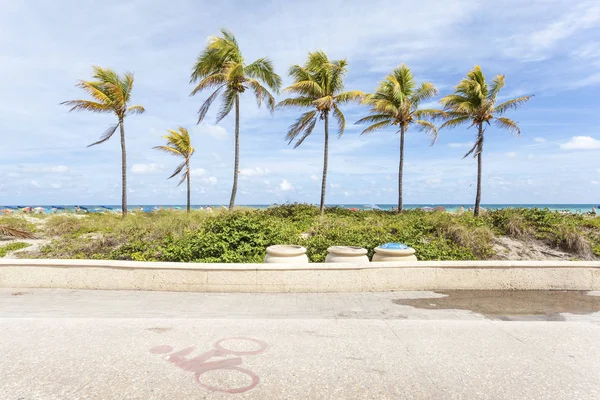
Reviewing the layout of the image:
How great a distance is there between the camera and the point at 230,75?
1814 cm

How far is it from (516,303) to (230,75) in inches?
637

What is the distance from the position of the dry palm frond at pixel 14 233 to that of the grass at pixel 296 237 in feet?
1.98

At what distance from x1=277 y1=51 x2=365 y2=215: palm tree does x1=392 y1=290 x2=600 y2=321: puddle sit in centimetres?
1326

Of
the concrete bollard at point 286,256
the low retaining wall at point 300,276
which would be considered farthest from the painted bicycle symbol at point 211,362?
the concrete bollard at point 286,256

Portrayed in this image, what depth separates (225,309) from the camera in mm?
5812

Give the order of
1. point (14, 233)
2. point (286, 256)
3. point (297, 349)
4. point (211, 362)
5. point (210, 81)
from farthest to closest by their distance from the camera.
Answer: point (210, 81) → point (14, 233) → point (286, 256) → point (297, 349) → point (211, 362)

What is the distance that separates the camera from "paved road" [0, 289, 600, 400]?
126 inches

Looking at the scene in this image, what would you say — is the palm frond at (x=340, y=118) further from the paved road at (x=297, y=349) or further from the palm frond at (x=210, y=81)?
the paved road at (x=297, y=349)

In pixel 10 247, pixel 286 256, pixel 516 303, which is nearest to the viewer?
pixel 516 303

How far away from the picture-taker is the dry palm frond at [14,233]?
1319 cm

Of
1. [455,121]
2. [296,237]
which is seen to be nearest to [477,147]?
[455,121]

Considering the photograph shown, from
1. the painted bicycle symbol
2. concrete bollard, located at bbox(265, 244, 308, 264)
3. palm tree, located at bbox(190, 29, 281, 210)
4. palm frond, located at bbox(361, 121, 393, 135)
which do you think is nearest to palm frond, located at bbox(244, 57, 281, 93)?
palm tree, located at bbox(190, 29, 281, 210)

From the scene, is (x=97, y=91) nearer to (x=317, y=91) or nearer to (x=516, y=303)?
(x=317, y=91)

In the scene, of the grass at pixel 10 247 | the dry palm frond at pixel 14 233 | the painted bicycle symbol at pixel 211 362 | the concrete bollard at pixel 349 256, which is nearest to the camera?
the painted bicycle symbol at pixel 211 362
